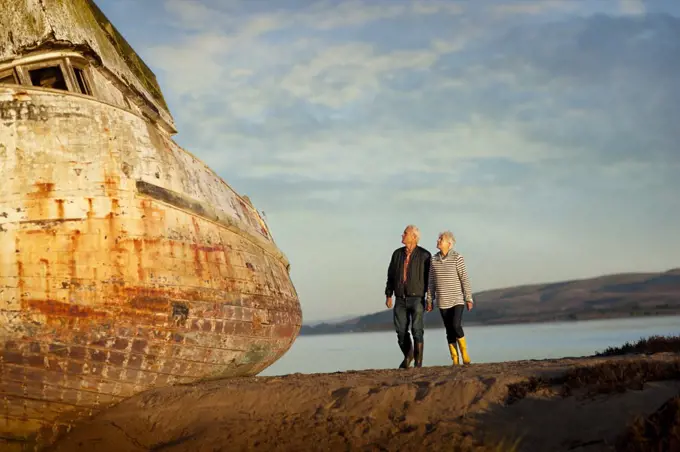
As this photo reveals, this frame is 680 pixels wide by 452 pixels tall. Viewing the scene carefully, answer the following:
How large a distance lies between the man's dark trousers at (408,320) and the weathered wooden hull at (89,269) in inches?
87.6

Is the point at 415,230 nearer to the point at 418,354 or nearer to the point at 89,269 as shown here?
the point at 418,354

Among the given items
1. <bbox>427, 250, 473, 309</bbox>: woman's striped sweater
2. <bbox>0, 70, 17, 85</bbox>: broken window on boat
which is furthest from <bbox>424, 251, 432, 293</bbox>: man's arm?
<bbox>0, 70, 17, 85</bbox>: broken window on boat

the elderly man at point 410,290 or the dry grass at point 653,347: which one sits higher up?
the elderly man at point 410,290

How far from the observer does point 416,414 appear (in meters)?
5.46

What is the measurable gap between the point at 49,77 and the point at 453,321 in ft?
19.0

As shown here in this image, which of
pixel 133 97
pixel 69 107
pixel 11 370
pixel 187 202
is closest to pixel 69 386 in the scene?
pixel 11 370

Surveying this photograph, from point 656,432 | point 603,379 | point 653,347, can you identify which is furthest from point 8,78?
point 653,347

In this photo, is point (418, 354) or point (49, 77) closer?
point (49, 77)

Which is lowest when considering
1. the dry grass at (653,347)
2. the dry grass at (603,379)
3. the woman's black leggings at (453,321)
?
the dry grass at (653,347)

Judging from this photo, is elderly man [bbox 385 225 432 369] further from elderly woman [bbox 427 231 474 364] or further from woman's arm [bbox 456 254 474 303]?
woman's arm [bbox 456 254 474 303]

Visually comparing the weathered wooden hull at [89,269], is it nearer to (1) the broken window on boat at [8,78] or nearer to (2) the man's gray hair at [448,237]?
(1) the broken window on boat at [8,78]

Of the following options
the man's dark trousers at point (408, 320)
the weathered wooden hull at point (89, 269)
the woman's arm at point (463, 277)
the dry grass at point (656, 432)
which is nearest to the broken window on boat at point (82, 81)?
the weathered wooden hull at point (89, 269)

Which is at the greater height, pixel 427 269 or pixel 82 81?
pixel 82 81

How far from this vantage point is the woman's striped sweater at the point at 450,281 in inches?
334
